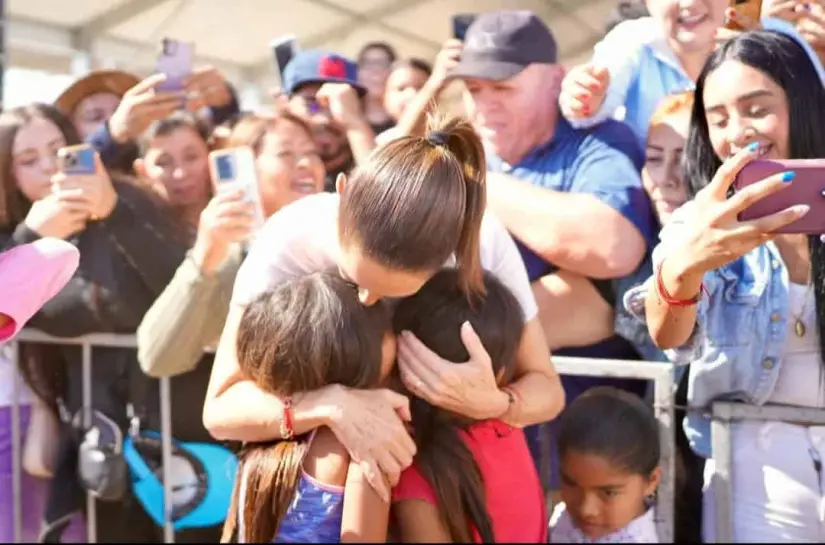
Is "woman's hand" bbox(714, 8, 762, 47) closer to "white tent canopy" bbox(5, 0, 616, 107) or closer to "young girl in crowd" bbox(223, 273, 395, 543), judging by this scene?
"white tent canopy" bbox(5, 0, 616, 107)

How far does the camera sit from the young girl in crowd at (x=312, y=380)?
1.39 meters

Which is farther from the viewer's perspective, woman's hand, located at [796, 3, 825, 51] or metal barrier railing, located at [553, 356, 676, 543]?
metal barrier railing, located at [553, 356, 676, 543]

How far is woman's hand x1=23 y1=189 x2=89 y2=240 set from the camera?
5.54ft

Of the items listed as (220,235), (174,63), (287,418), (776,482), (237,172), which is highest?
(174,63)

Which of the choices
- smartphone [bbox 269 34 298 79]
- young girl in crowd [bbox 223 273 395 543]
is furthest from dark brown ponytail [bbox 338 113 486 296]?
smartphone [bbox 269 34 298 79]

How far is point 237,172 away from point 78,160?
35 cm

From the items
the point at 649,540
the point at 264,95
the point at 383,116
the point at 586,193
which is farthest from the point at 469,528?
the point at 264,95

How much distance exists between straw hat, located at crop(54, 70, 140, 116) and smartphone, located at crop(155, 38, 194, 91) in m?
0.06

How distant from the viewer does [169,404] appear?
1.72m

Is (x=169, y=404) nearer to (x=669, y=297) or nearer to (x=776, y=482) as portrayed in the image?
(x=669, y=297)

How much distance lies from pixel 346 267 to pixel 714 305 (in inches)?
24.3

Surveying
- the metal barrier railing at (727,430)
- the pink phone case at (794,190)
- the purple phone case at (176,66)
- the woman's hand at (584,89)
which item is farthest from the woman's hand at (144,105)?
the metal barrier railing at (727,430)

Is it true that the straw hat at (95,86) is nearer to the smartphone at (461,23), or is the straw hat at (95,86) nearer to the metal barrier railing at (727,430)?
the smartphone at (461,23)

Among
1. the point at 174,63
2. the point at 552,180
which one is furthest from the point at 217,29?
the point at 552,180
